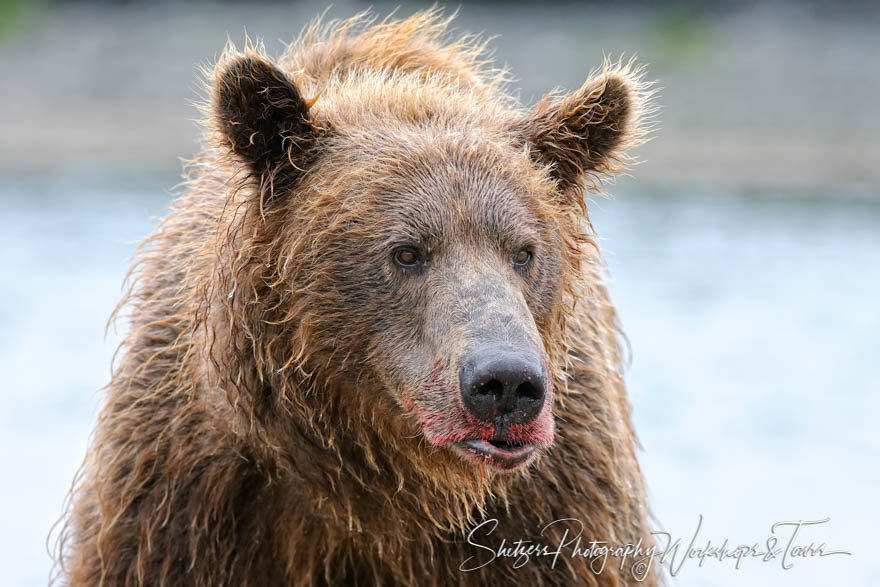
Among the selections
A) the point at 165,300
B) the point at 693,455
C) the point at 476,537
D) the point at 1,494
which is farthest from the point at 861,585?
the point at 1,494

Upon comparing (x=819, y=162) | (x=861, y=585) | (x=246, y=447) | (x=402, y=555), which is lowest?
(x=861, y=585)

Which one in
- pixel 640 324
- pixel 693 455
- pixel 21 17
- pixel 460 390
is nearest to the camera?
pixel 460 390

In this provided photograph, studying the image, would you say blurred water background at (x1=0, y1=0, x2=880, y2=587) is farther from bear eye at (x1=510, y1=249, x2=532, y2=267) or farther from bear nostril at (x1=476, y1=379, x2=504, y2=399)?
bear nostril at (x1=476, y1=379, x2=504, y2=399)

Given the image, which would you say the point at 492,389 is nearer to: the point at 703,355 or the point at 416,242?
the point at 416,242

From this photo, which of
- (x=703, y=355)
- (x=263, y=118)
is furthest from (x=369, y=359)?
(x=703, y=355)

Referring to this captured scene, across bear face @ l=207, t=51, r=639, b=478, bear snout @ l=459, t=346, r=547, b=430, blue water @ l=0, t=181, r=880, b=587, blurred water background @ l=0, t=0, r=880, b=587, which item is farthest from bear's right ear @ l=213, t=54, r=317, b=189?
blurred water background @ l=0, t=0, r=880, b=587

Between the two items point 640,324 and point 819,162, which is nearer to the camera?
point 640,324

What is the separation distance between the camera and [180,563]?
491 cm

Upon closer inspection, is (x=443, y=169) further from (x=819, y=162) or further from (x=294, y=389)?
(x=819, y=162)

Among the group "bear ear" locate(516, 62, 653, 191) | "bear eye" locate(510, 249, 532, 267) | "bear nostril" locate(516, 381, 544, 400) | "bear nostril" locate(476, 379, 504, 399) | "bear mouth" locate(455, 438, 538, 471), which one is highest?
"bear ear" locate(516, 62, 653, 191)

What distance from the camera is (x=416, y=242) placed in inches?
175

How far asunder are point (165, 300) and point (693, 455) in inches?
390

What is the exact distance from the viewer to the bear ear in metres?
4.86

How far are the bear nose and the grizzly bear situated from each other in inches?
1.5
